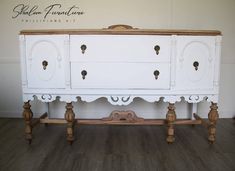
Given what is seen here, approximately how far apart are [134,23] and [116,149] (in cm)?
146

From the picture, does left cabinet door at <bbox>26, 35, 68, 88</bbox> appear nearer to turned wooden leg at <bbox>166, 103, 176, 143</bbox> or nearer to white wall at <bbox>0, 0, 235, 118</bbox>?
white wall at <bbox>0, 0, 235, 118</bbox>

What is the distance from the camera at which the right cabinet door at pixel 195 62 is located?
89.6 inches

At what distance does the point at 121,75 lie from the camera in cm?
231

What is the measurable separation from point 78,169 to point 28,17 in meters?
1.92

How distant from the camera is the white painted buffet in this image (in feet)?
7.44

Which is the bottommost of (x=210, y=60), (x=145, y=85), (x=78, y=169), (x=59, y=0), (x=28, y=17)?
(x=78, y=169)

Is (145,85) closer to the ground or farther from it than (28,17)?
closer to the ground

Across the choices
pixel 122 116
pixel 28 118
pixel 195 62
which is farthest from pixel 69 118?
pixel 195 62

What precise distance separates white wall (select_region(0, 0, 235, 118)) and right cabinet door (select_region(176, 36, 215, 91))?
80 cm

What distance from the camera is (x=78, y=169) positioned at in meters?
1.94

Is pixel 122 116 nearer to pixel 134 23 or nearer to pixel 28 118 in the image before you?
pixel 28 118

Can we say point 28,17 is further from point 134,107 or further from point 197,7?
point 197,7

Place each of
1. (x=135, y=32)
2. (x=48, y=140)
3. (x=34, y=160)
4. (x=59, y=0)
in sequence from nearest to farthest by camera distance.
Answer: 1. (x=34, y=160)
2. (x=135, y=32)
3. (x=48, y=140)
4. (x=59, y=0)

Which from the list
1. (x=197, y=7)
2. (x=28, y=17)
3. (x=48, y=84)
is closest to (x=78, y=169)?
(x=48, y=84)
